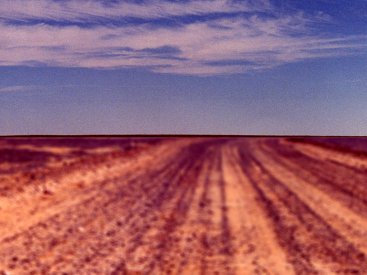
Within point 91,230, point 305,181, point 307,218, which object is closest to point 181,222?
point 91,230

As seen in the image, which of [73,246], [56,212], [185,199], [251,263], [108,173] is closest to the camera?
[251,263]

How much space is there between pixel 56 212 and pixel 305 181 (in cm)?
837

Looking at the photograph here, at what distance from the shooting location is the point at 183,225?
9.98m

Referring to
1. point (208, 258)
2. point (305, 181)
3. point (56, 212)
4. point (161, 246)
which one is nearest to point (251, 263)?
point (208, 258)

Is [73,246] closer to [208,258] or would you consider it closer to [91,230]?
[91,230]

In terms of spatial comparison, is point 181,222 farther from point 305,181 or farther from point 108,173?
point 108,173

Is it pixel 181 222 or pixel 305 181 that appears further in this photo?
pixel 305 181

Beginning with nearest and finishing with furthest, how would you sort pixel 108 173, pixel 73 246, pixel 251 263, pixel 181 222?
pixel 251 263, pixel 73 246, pixel 181 222, pixel 108 173

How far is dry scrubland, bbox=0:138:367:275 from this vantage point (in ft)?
24.6

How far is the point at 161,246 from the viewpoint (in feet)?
27.5

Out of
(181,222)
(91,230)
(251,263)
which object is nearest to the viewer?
(251,263)

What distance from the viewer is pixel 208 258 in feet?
25.4

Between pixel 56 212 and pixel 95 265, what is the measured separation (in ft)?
13.7

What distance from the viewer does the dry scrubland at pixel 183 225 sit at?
24.6 ft
